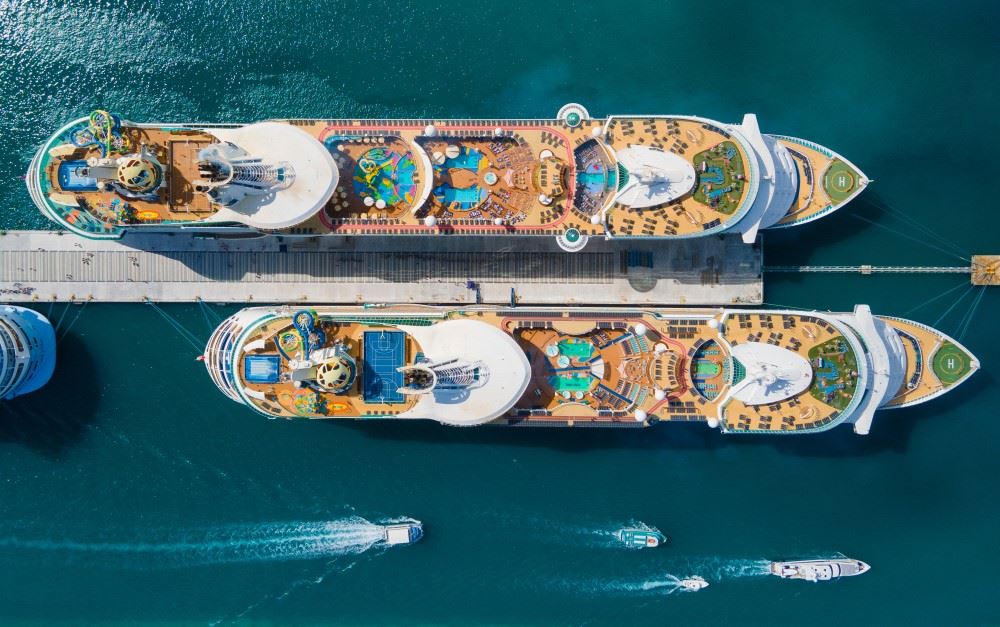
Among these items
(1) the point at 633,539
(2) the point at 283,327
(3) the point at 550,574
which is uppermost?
(2) the point at 283,327

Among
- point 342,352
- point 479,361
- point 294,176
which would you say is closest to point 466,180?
point 294,176

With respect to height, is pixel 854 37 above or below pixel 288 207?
above

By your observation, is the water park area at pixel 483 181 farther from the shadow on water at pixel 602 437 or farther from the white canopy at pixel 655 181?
the shadow on water at pixel 602 437

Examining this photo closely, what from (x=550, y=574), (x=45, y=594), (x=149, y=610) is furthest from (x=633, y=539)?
(x=45, y=594)

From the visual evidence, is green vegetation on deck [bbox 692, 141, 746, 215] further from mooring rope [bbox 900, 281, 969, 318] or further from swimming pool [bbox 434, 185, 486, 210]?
mooring rope [bbox 900, 281, 969, 318]

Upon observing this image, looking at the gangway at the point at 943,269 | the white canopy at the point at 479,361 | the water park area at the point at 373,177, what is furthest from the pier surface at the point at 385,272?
the white canopy at the point at 479,361

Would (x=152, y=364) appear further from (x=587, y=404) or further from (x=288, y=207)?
(x=587, y=404)
